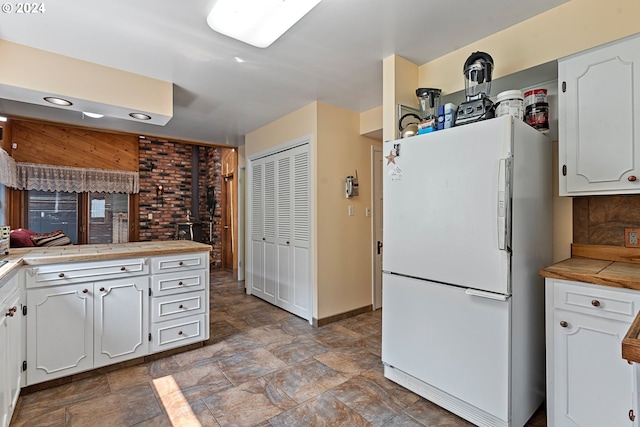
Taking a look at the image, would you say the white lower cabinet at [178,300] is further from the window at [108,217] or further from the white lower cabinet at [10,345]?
the window at [108,217]

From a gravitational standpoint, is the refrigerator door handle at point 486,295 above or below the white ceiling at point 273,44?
below

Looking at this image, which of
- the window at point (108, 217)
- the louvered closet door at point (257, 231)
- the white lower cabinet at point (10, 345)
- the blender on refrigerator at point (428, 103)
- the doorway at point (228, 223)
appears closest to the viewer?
the white lower cabinet at point (10, 345)

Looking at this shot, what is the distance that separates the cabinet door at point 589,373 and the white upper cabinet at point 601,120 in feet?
2.47

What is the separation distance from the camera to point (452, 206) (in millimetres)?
1850

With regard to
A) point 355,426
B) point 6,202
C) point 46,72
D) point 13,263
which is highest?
point 46,72

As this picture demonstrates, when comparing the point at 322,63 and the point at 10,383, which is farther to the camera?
the point at 322,63

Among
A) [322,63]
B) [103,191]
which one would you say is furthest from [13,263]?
[103,191]

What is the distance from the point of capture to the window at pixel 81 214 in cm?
522

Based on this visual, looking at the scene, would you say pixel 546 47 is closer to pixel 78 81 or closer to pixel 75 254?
pixel 78 81

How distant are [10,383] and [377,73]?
331 centimetres

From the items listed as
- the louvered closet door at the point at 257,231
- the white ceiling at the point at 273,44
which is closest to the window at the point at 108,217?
the louvered closet door at the point at 257,231

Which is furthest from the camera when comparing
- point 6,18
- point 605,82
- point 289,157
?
point 289,157

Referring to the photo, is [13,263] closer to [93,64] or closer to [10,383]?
[10,383]

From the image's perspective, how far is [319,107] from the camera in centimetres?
342
